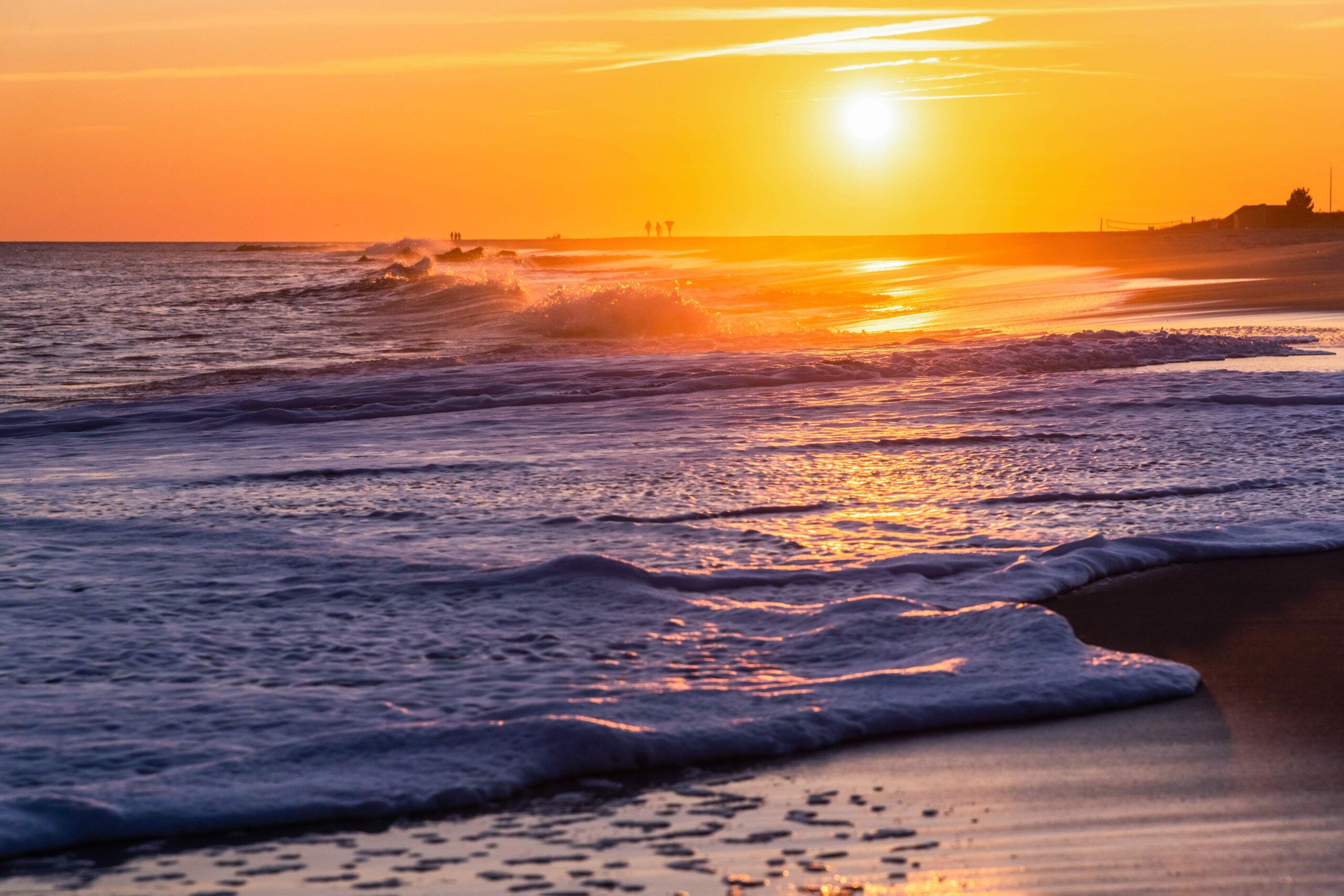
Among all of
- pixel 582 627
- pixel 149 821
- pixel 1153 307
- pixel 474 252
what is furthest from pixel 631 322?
pixel 474 252

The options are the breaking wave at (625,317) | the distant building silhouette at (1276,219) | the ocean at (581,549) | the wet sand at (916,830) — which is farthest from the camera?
the distant building silhouette at (1276,219)

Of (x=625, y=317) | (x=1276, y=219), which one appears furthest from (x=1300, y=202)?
(x=625, y=317)

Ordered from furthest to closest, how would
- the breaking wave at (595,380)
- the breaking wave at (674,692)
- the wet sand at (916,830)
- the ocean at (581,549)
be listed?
the breaking wave at (595,380) < the ocean at (581,549) < the breaking wave at (674,692) < the wet sand at (916,830)

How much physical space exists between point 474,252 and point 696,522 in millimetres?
76345

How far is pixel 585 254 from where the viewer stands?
97.7 meters

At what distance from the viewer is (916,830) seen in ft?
9.27

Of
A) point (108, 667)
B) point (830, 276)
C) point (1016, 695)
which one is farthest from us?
point (830, 276)

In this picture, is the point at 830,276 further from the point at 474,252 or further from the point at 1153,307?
the point at 474,252

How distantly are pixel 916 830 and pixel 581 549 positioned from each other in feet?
9.35

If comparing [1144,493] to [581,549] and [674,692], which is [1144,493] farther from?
[674,692]

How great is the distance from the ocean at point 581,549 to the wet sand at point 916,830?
152mm

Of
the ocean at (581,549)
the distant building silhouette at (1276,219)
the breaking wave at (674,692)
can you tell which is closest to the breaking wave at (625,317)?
the ocean at (581,549)

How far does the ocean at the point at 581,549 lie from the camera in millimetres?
3379

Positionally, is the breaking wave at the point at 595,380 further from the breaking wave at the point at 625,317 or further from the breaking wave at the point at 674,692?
the breaking wave at the point at 674,692
